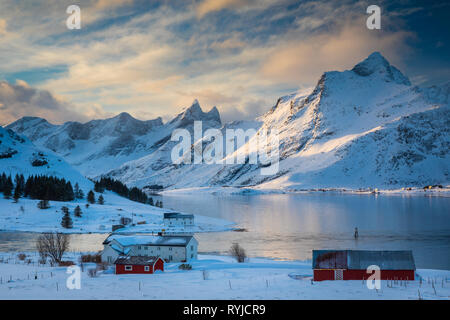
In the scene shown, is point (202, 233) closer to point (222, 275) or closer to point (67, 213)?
point (67, 213)

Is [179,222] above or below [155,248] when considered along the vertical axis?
above

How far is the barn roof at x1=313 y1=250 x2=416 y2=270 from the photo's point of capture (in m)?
35.3

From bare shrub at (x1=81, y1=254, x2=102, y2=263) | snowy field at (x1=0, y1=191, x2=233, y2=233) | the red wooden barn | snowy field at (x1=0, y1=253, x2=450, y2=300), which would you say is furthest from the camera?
snowy field at (x1=0, y1=191, x2=233, y2=233)

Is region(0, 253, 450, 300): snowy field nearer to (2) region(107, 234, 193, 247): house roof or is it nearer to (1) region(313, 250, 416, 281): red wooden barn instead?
(1) region(313, 250, 416, 281): red wooden barn

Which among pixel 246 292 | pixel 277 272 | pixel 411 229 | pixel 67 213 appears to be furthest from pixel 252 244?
pixel 67 213

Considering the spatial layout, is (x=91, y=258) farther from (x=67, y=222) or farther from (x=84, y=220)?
(x=84, y=220)

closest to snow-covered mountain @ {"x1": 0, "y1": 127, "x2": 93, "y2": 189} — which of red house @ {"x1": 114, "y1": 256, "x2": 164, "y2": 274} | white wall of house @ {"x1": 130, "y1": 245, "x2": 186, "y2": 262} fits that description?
white wall of house @ {"x1": 130, "y1": 245, "x2": 186, "y2": 262}

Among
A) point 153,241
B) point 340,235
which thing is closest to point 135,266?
point 153,241

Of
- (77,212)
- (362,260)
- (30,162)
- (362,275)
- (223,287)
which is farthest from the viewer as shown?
(30,162)

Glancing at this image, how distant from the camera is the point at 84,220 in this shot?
307 ft

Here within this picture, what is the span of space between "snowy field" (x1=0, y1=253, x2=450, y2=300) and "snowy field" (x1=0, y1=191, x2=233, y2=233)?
145 ft

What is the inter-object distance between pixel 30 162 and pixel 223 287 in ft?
474

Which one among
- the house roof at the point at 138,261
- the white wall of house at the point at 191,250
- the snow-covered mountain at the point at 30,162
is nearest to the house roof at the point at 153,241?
the white wall of house at the point at 191,250
